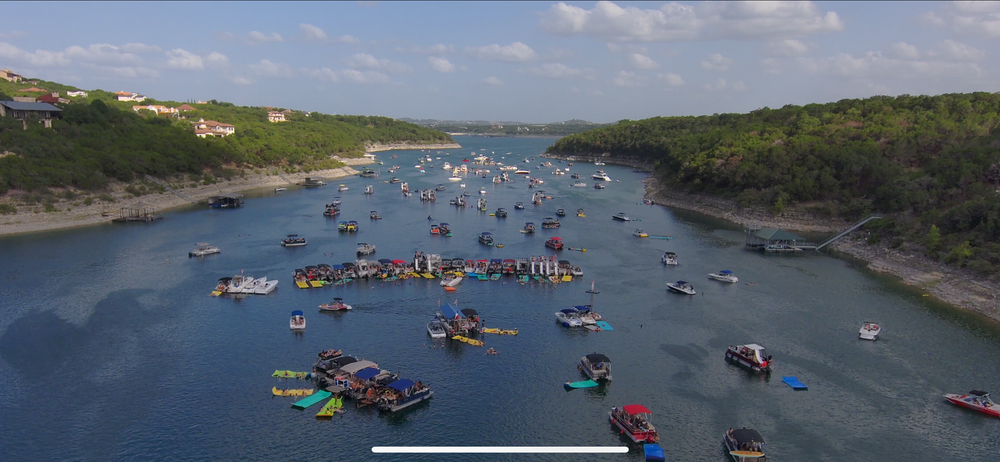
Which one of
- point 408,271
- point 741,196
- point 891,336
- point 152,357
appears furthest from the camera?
point 741,196

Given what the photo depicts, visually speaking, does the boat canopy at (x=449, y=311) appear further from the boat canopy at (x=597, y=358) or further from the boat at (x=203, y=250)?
the boat at (x=203, y=250)

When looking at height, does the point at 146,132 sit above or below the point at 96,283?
above

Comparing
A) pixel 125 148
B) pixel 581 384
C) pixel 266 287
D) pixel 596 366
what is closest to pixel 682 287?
pixel 596 366

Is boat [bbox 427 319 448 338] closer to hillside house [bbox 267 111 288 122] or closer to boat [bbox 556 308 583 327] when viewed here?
boat [bbox 556 308 583 327]

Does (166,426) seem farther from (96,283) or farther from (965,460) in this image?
(965,460)

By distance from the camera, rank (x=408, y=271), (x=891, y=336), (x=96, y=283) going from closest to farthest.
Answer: (x=891, y=336) → (x=96, y=283) → (x=408, y=271)

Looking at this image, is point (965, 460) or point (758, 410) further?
point (758, 410)

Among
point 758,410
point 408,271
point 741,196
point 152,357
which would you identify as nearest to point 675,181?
point 741,196
